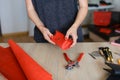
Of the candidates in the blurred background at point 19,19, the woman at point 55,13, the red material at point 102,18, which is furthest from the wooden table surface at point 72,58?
the blurred background at point 19,19

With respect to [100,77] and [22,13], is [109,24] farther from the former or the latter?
[100,77]

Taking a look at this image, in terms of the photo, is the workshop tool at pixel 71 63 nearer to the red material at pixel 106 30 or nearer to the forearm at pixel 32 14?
the forearm at pixel 32 14

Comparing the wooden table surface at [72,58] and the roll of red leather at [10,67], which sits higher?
the roll of red leather at [10,67]

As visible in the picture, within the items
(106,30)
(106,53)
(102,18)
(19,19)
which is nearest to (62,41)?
(106,53)

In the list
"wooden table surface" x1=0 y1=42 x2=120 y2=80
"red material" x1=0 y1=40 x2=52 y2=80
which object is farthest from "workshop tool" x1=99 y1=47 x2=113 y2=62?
"red material" x1=0 y1=40 x2=52 y2=80

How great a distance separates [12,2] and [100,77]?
2.76m

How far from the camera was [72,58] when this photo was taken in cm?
113

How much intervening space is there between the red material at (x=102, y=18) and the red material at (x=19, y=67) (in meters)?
2.14

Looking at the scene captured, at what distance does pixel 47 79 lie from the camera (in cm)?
85

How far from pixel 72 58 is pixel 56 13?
16.4 inches

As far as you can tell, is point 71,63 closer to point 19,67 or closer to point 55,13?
point 19,67

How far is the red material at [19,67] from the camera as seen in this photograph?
868 mm

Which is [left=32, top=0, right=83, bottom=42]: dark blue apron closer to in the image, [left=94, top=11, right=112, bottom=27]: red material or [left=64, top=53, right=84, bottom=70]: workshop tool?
[left=64, top=53, right=84, bottom=70]: workshop tool

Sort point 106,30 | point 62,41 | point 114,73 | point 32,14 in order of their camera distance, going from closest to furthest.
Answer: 1. point 114,73
2. point 62,41
3. point 32,14
4. point 106,30
